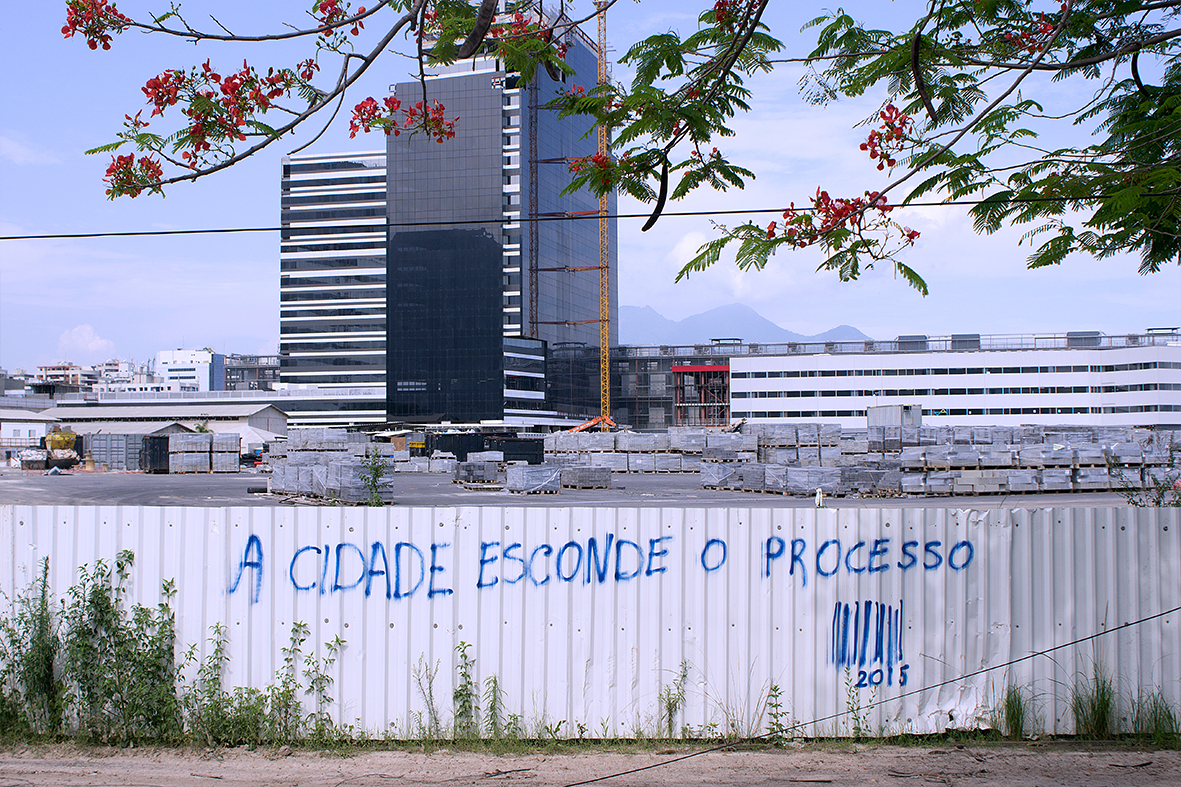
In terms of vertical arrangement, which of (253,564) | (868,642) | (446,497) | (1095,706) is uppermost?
(253,564)

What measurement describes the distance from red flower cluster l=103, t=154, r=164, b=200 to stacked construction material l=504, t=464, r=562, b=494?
25830 millimetres

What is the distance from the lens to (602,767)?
5410 mm

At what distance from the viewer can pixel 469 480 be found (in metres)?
35.4

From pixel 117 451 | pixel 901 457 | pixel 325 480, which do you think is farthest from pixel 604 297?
pixel 325 480

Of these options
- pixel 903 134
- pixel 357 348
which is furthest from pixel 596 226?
pixel 903 134

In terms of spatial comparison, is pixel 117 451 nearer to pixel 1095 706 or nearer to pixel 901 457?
pixel 901 457

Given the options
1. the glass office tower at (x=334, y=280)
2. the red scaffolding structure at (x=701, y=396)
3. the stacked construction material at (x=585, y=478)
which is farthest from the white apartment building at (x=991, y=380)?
the glass office tower at (x=334, y=280)

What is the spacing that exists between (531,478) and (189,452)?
993 inches

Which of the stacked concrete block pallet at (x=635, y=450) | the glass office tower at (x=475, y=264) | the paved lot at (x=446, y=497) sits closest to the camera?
the paved lot at (x=446, y=497)

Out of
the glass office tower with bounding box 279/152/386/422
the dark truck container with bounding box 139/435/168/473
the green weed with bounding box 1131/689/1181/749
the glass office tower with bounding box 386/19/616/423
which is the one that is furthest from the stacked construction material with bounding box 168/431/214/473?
the glass office tower with bounding box 279/152/386/422

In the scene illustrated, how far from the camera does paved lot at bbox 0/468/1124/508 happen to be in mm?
27453

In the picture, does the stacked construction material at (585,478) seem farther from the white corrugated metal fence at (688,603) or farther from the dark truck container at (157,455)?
the white corrugated metal fence at (688,603)

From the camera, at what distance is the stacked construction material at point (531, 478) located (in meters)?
31.2

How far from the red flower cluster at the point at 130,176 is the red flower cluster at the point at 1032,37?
693 cm
